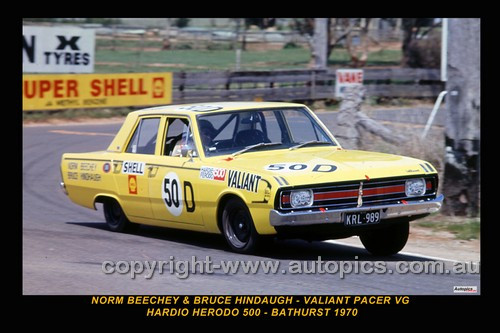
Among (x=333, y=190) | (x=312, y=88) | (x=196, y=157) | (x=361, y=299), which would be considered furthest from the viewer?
(x=312, y=88)

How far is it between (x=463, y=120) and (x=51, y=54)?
1779 cm

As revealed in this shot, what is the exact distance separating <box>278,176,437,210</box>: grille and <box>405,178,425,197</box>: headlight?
4 centimetres

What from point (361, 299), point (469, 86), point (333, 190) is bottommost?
point (361, 299)

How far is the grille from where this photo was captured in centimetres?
872

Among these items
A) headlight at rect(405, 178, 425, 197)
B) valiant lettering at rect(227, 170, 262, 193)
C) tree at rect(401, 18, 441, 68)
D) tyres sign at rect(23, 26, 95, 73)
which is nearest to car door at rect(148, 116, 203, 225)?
valiant lettering at rect(227, 170, 262, 193)

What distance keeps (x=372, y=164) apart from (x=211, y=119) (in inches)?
81.6

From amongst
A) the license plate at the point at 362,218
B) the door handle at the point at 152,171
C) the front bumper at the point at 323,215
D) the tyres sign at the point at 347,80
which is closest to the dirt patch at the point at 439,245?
the front bumper at the point at 323,215

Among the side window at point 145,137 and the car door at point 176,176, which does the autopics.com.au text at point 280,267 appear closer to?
the car door at point 176,176

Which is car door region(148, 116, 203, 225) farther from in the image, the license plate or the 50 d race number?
the license plate

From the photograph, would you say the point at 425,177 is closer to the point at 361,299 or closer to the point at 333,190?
the point at 333,190

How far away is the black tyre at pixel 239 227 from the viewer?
29.8 ft

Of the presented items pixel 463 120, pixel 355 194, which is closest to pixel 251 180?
pixel 355 194

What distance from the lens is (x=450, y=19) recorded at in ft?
38.7

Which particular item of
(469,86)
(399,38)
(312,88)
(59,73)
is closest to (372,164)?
(469,86)
